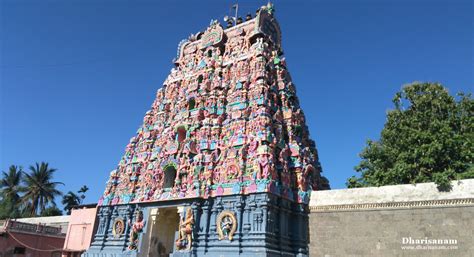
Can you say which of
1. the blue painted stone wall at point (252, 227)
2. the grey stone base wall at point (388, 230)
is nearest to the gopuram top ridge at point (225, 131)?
the blue painted stone wall at point (252, 227)

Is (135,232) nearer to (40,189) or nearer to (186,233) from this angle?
(186,233)

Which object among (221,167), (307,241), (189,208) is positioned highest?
(221,167)

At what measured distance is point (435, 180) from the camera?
13.7 m

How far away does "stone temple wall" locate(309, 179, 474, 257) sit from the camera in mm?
12875

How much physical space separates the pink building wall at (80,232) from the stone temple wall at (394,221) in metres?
13.8

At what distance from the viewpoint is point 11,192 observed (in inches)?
1492

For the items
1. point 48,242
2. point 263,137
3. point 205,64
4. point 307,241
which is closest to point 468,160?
point 307,241

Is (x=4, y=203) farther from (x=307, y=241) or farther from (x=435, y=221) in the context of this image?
(x=435, y=221)

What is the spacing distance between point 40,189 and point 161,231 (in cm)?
2589

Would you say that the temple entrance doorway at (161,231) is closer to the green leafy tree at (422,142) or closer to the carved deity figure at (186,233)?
the carved deity figure at (186,233)

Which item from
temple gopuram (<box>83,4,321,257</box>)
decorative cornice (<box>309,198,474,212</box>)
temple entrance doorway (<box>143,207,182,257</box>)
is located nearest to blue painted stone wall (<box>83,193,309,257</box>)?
temple gopuram (<box>83,4,321,257</box>)

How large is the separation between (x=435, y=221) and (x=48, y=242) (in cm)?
2309

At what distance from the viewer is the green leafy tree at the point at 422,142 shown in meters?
16.5

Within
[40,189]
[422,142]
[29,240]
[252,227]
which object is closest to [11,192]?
[40,189]
